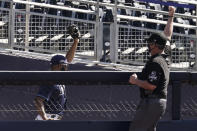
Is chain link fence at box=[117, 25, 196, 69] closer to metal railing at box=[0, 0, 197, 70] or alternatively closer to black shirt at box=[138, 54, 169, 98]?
metal railing at box=[0, 0, 197, 70]

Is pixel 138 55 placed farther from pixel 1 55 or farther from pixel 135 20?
pixel 1 55

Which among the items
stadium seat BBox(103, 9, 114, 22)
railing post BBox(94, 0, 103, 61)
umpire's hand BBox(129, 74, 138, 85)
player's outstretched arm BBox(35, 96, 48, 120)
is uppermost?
stadium seat BBox(103, 9, 114, 22)

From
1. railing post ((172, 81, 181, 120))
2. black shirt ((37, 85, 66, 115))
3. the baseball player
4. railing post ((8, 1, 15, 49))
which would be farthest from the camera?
railing post ((8, 1, 15, 49))

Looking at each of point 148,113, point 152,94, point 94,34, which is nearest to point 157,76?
point 152,94

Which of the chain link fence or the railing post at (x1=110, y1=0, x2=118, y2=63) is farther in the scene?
the chain link fence

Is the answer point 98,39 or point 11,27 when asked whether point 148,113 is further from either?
point 11,27

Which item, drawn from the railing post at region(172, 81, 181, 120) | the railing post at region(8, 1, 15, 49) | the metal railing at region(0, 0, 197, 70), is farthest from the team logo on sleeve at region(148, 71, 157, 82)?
the railing post at region(8, 1, 15, 49)

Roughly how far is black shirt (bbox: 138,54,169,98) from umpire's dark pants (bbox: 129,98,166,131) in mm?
66

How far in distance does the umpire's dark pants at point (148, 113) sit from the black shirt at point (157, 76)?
66mm

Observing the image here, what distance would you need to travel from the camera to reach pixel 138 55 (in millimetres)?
13117

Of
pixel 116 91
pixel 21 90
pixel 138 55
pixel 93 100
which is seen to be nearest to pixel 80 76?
pixel 116 91

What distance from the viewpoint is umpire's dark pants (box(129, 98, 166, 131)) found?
22.7 feet

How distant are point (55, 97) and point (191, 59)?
559 centimetres

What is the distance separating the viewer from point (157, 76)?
6.91 m
